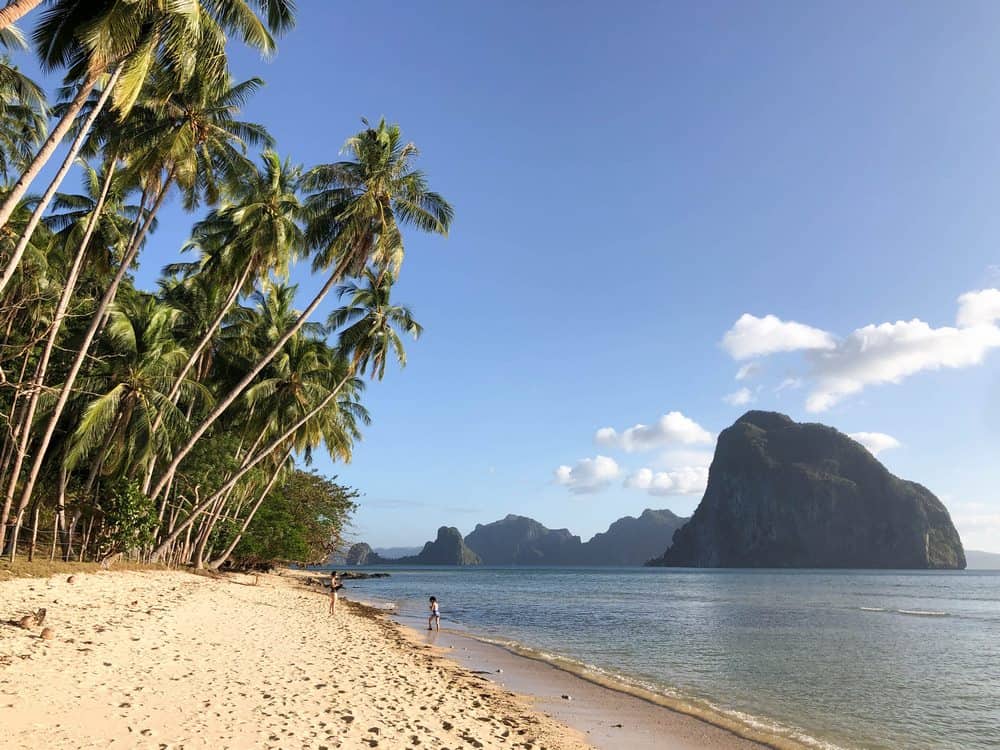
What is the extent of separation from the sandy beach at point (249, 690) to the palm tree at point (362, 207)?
988cm

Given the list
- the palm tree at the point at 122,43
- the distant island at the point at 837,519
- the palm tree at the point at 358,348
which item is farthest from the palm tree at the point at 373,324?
the distant island at the point at 837,519

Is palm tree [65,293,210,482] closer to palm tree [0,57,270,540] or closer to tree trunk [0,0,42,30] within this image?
palm tree [0,57,270,540]

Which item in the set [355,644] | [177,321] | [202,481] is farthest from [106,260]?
[355,644]

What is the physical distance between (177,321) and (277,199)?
33.9 ft

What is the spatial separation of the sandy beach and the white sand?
3 centimetres

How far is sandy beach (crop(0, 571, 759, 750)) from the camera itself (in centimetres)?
683

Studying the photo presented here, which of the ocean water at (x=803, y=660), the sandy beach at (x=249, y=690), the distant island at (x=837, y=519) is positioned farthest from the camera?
the distant island at (x=837, y=519)

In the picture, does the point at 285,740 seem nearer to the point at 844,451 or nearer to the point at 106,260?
the point at 106,260

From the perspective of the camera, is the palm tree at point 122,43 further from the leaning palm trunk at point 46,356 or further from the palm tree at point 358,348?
the palm tree at point 358,348

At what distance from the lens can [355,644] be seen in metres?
16.0

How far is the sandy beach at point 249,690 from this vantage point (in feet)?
22.4

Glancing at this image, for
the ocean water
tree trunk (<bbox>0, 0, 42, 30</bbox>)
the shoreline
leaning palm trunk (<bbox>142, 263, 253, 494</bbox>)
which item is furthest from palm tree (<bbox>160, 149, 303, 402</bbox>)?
the ocean water

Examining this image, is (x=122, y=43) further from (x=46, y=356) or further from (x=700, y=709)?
(x=700, y=709)

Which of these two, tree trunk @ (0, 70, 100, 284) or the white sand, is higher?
tree trunk @ (0, 70, 100, 284)
